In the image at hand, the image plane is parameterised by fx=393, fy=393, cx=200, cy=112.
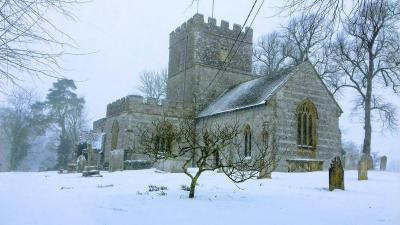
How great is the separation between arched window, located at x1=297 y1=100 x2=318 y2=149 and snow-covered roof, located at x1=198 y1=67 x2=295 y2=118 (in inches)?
80.3

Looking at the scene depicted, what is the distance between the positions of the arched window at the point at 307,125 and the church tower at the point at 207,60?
9.13 m

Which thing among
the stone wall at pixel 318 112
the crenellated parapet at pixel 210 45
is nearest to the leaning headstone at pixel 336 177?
the stone wall at pixel 318 112

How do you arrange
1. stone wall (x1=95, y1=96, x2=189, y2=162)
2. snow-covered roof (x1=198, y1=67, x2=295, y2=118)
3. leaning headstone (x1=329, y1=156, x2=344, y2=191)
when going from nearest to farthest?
leaning headstone (x1=329, y1=156, x2=344, y2=191) < snow-covered roof (x1=198, y1=67, x2=295, y2=118) < stone wall (x1=95, y1=96, x2=189, y2=162)

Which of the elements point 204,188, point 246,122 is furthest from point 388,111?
point 204,188

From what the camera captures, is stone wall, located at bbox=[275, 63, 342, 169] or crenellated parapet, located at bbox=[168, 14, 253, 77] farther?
crenellated parapet, located at bbox=[168, 14, 253, 77]

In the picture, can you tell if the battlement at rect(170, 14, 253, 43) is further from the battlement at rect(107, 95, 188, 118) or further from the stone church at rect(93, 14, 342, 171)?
the battlement at rect(107, 95, 188, 118)

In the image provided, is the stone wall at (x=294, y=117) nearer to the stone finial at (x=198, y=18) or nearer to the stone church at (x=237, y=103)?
the stone church at (x=237, y=103)

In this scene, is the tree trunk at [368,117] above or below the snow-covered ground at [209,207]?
above

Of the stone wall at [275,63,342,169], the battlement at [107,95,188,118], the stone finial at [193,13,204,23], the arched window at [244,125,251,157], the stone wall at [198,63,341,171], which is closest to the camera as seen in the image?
the stone wall at [198,63,341,171]

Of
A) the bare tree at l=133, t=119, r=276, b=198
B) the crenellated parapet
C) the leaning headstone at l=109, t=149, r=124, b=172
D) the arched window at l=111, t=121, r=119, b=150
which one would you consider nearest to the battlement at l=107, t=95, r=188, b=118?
the arched window at l=111, t=121, r=119, b=150

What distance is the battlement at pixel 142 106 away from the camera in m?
27.2

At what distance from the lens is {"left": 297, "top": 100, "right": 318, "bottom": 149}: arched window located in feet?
71.7

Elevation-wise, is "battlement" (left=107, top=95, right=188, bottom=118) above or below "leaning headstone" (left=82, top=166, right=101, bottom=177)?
above

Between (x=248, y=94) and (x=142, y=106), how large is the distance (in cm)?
759
